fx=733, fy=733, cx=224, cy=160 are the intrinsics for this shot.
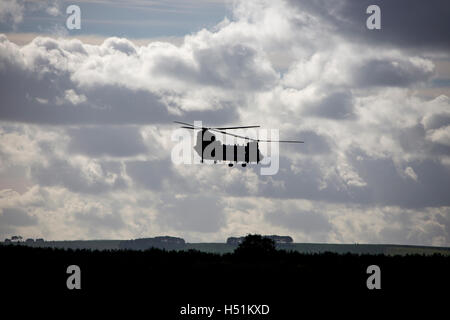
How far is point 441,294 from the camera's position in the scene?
91562 mm

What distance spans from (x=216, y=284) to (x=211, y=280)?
1014 mm

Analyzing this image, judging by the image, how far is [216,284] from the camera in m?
97.1

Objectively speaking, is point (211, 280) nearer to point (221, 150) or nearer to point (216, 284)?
point (216, 284)

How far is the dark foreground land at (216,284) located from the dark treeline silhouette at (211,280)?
0.13 meters

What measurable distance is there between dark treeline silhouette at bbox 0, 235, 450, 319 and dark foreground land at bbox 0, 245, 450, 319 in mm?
127

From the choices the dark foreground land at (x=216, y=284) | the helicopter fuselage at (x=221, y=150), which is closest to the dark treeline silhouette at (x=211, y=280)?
the dark foreground land at (x=216, y=284)

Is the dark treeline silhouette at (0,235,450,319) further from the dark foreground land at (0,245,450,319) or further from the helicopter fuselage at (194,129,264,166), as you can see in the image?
the helicopter fuselage at (194,129,264,166)

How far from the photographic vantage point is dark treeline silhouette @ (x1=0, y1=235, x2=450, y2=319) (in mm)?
93688

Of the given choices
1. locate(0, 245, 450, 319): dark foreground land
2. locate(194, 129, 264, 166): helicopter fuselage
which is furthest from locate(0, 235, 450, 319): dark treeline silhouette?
locate(194, 129, 264, 166): helicopter fuselage

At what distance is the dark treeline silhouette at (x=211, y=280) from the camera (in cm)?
9369

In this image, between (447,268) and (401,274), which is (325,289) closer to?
(401,274)
